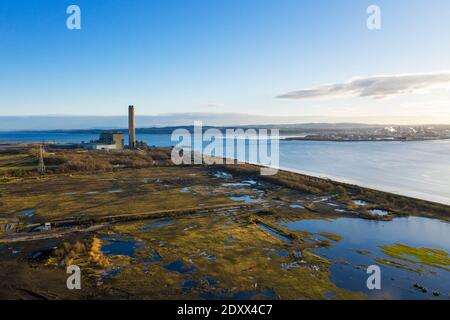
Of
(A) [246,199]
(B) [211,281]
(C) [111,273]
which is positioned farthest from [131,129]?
(B) [211,281]

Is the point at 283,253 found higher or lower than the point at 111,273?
lower

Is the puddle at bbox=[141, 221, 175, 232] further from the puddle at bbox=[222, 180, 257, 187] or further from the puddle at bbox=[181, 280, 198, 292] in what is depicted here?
the puddle at bbox=[222, 180, 257, 187]

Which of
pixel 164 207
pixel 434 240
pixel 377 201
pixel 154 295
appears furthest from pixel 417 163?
pixel 154 295

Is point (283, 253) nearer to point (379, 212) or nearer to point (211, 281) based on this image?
point (211, 281)

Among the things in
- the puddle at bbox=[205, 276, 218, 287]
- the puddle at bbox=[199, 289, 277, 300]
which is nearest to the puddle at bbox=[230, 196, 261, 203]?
the puddle at bbox=[205, 276, 218, 287]

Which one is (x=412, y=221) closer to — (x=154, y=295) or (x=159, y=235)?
(x=159, y=235)
